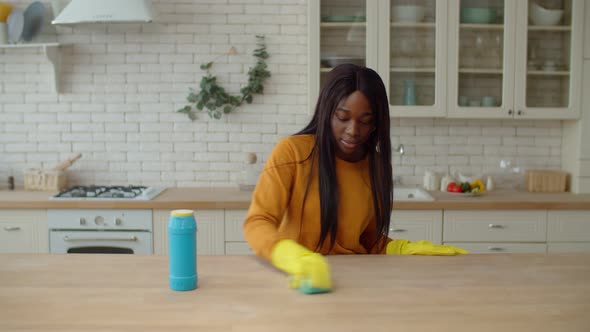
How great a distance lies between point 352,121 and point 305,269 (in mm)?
558

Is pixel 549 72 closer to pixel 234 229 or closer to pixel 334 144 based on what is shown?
pixel 234 229

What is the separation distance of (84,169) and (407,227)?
86.0 inches

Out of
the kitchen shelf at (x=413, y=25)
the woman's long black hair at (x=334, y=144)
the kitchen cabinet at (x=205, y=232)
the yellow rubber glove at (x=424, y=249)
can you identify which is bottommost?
the kitchen cabinet at (x=205, y=232)

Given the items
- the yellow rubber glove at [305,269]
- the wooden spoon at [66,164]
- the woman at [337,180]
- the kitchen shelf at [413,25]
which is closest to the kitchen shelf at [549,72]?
the kitchen shelf at [413,25]

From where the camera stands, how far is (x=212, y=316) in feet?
4.68

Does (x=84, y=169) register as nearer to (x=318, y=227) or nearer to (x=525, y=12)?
(x=318, y=227)

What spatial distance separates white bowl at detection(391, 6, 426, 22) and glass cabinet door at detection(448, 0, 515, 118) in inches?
7.8

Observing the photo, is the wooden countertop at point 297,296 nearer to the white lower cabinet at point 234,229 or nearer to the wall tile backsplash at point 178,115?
the white lower cabinet at point 234,229

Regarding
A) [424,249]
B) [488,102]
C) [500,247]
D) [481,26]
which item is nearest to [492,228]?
[500,247]

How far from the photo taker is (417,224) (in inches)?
137

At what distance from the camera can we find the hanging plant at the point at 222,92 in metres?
3.96

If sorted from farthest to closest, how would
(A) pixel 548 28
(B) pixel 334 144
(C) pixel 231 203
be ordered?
(A) pixel 548 28
(C) pixel 231 203
(B) pixel 334 144

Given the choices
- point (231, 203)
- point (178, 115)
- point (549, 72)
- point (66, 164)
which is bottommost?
point (231, 203)

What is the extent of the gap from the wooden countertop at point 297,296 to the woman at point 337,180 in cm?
14
